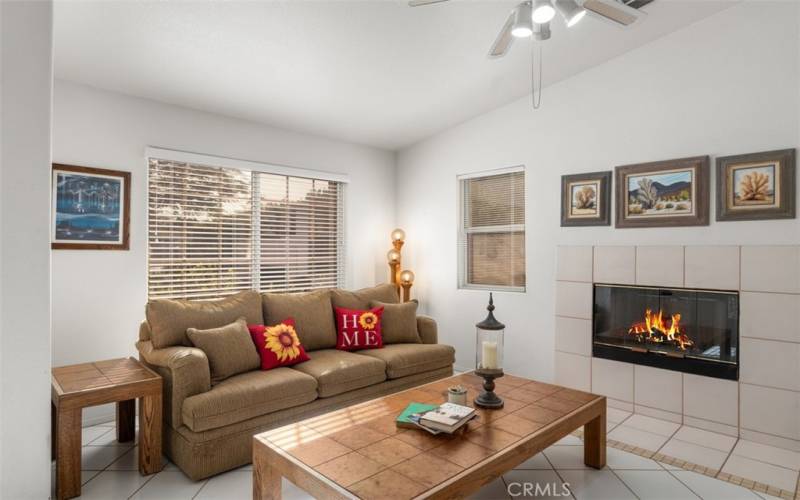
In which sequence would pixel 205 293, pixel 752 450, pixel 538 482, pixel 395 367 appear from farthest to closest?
pixel 205 293 < pixel 395 367 < pixel 752 450 < pixel 538 482

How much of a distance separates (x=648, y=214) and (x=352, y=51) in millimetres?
2493

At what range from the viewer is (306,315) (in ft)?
12.3

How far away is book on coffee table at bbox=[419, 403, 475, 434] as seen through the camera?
6.80 feet

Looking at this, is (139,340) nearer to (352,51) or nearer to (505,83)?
(352,51)

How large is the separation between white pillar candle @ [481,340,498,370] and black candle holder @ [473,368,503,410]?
2 centimetres

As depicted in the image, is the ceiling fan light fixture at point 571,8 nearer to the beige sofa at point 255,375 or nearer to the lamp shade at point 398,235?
the beige sofa at point 255,375

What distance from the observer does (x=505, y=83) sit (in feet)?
12.9

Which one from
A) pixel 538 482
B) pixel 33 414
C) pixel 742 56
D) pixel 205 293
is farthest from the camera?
pixel 205 293

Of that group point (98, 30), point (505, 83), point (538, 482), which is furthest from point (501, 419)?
point (98, 30)

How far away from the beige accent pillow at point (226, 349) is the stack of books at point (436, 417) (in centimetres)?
126

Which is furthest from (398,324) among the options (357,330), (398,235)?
(398,235)

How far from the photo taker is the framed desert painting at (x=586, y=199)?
3.76 m

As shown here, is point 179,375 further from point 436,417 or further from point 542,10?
point 542,10

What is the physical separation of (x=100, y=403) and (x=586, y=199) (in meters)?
3.64
